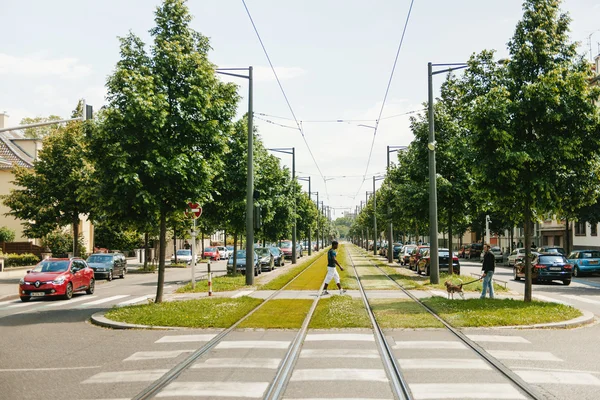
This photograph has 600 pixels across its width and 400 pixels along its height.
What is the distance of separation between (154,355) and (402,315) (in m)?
→ 6.82

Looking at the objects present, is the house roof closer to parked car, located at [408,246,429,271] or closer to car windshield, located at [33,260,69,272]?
car windshield, located at [33,260,69,272]

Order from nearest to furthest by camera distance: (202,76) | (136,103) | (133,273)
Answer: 1. (136,103)
2. (202,76)
3. (133,273)

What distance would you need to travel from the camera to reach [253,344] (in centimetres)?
1096

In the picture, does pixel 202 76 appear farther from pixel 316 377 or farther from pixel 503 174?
pixel 316 377

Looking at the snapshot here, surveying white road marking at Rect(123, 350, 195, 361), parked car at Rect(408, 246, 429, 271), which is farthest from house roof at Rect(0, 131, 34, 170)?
white road marking at Rect(123, 350, 195, 361)

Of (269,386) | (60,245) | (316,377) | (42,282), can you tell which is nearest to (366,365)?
(316,377)

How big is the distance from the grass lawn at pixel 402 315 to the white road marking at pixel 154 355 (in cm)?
474

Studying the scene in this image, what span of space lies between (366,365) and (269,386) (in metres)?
1.86

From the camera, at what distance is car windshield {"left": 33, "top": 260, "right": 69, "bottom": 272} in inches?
895

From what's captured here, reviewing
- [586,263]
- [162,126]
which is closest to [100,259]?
[162,126]

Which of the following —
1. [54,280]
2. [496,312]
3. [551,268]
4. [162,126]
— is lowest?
[496,312]

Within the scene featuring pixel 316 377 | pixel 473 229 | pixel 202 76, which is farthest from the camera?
pixel 473 229

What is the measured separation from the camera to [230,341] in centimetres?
1131

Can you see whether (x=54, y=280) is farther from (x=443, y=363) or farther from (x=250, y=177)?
(x=443, y=363)
